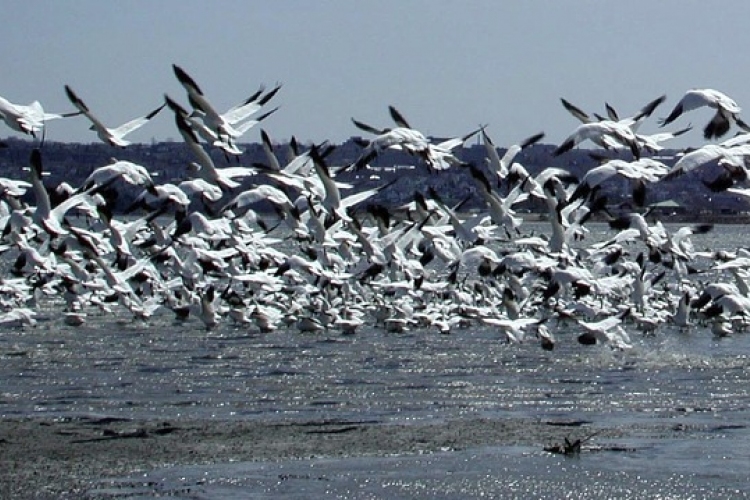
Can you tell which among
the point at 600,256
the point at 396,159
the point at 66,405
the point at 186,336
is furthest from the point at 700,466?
the point at 396,159

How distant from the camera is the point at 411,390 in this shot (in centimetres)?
2506

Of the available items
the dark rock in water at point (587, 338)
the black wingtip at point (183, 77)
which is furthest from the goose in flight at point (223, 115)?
the dark rock in water at point (587, 338)

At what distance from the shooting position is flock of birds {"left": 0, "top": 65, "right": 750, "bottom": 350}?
71.4 ft

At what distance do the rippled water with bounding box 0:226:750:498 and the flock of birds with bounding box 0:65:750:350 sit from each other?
712mm

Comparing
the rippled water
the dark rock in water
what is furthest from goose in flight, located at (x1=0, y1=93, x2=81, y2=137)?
the dark rock in water

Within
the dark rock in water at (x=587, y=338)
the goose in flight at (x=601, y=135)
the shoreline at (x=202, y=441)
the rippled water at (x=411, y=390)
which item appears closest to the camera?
the shoreline at (x=202, y=441)

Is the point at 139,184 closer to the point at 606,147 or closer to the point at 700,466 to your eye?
the point at 606,147

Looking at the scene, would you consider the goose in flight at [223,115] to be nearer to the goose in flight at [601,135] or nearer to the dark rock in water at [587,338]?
the goose in flight at [601,135]

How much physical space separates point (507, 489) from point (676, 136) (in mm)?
6440

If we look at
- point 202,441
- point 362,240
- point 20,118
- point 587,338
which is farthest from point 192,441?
point 587,338

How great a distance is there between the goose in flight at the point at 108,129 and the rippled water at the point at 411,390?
3.31 meters

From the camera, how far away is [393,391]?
81.6 feet

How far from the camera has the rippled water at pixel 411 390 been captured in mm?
17484

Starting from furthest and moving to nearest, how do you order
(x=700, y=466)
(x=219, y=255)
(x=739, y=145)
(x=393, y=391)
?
(x=219, y=255) < (x=393, y=391) < (x=739, y=145) < (x=700, y=466)
